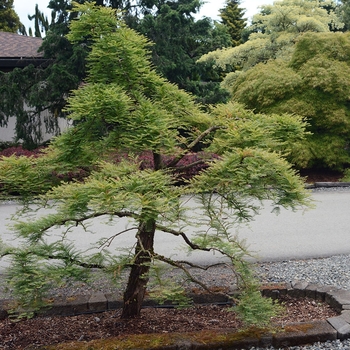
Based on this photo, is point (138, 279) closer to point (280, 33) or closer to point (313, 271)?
point (313, 271)

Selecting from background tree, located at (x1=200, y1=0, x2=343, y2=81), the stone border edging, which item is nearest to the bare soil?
the stone border edging

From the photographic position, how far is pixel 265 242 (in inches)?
241

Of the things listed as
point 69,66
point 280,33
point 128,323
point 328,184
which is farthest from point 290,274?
point 280,33

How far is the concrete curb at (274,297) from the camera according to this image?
2855 millimetres

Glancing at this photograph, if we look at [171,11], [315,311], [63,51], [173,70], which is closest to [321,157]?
[173,70]

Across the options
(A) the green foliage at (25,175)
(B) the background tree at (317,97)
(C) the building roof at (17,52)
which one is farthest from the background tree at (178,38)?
(A) the green foliage at (25,175)

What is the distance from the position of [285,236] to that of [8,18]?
24.1 m

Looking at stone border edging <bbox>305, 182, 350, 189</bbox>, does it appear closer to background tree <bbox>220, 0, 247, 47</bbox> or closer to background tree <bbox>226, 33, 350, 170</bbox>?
background tree <bbox>226, 33, 350, 170</bbox>

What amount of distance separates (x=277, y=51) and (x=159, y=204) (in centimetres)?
1455

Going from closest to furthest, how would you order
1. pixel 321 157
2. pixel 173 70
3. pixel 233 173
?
pixel 233 173
pixel 321 157
pixel 173 70

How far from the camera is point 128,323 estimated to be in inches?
127

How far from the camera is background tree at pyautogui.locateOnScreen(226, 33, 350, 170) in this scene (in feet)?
36.9

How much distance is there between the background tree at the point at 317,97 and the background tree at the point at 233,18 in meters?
15.9

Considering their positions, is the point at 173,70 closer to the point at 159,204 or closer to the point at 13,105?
the point at 13,105
